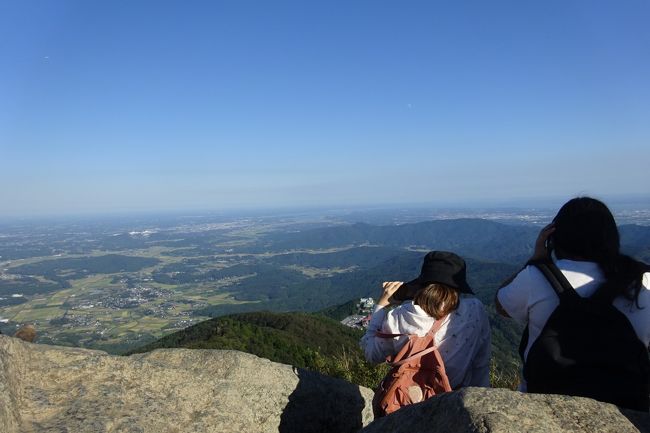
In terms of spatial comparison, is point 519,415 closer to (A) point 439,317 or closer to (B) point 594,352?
(B) point 594,352

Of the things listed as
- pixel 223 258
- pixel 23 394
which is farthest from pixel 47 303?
pixel 23 394

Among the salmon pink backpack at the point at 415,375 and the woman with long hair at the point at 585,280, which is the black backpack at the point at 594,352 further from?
the salmon pink backpack at the point at 415,375

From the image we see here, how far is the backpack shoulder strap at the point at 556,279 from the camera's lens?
3109mm

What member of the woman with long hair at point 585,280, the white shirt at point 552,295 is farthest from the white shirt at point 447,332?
the white shirt at point 552,295

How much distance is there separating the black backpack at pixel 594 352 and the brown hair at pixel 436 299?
862 mm

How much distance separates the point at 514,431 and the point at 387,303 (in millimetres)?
1794

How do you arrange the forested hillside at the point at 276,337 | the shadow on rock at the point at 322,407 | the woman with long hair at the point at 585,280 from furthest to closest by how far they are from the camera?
the forested hillside at the point at 276,337 → the shadow on rock at the point at 322,407 → the woman with long hair at the point at 585,280

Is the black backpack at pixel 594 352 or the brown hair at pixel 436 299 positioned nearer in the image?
the black backpack at pixel 594 352

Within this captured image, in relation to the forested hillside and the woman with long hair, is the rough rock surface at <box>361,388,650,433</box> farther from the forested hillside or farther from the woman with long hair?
the forested hillside

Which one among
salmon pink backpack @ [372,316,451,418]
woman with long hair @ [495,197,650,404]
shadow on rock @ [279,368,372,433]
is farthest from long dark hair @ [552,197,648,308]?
shadow on rock @ [279,368,372,433]

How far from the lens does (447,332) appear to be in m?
3.97

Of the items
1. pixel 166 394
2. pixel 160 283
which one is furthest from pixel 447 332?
pixel 160 283

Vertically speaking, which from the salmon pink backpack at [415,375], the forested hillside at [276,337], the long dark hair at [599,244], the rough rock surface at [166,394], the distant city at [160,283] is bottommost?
the distant city at [160,283]

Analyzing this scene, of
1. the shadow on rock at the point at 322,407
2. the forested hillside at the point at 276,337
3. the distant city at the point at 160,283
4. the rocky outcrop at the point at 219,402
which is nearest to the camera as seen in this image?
the rocky outcrop at the point at 219,402
